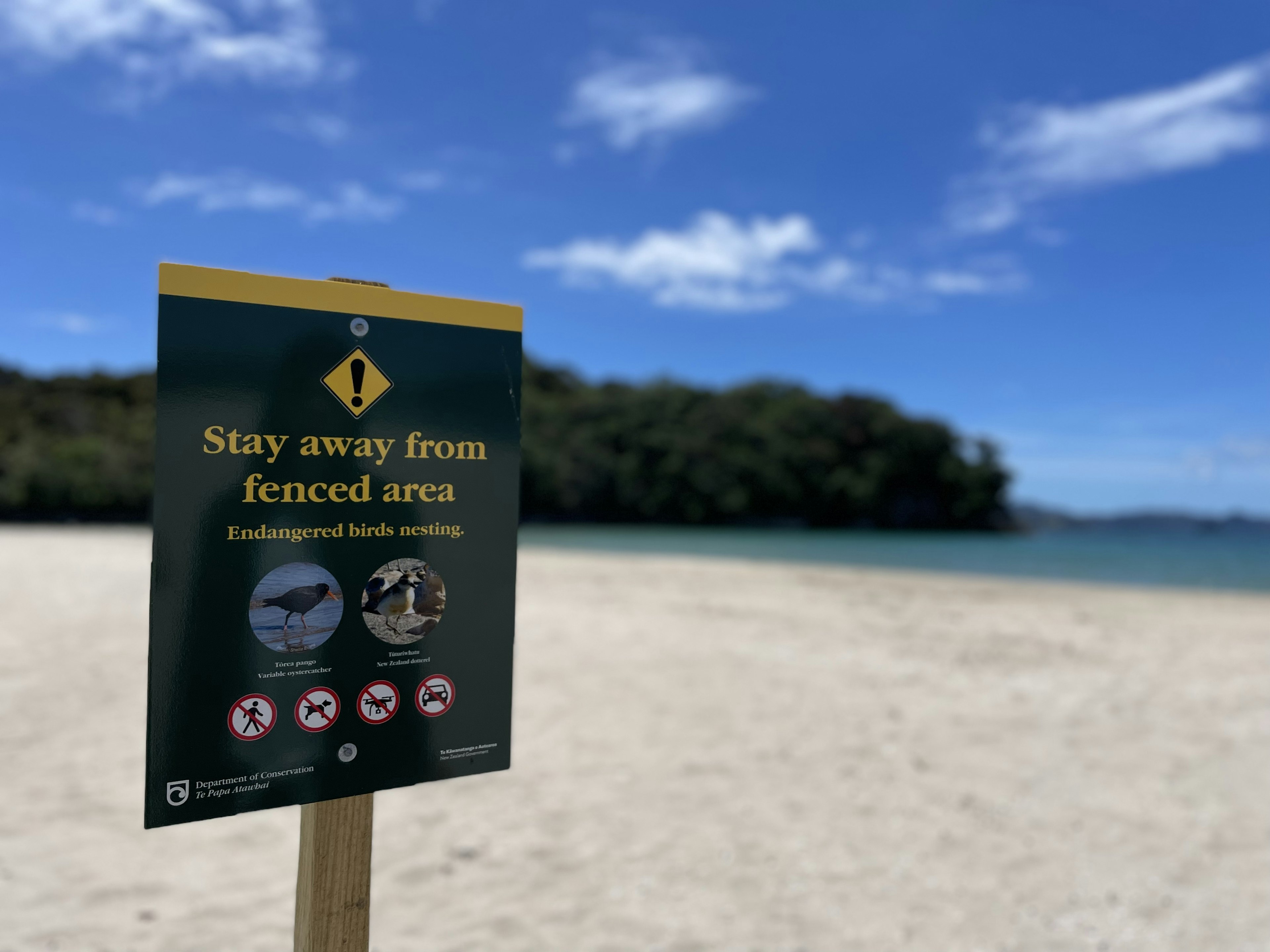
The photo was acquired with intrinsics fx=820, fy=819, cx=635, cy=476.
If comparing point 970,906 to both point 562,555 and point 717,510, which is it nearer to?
point 562,555

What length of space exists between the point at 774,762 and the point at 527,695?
1955 mm

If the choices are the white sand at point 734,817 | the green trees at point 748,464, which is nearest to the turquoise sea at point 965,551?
the green trees at point 748,464

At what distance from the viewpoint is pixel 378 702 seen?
1.67 meters

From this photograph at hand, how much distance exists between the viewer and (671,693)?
6086 mm

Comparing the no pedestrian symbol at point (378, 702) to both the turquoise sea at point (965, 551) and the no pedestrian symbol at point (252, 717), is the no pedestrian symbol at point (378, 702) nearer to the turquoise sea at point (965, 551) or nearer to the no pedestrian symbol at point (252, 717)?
the no pedestrian symbol at point (252, 717)

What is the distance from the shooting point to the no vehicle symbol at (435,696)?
1.73 m

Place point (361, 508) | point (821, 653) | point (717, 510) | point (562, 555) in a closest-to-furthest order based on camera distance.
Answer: point (361, 508) < point (821, 653) < point (562, 555) < point (717, 510)

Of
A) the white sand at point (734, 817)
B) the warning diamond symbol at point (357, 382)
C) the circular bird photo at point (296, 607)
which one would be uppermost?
the warning diamond symbol at point (357, 382)

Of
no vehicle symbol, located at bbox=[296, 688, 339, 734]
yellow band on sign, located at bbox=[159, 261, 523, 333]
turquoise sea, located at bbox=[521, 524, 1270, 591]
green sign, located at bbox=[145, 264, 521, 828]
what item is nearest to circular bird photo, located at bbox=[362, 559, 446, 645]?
green sign, located at bbox=[145, 264, 521, 828]

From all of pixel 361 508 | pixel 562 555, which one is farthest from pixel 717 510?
pixel 361 508

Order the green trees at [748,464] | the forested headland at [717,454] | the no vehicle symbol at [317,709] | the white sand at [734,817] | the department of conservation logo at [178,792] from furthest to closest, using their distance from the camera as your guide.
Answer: the green trees at [748,464]
the forested headland at [717,454]
the white sand at [734,817]
the no vehicle symbol at [317,709]
the department of conservation logo at [178,792]

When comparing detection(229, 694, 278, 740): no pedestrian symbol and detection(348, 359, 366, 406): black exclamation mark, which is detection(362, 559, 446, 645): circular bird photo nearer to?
detection(229, 694, 278, 740): no pedestrian symbol

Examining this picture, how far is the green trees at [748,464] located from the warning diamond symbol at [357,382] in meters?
59.7

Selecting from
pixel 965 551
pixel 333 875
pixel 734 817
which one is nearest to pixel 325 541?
pixel 333 875
